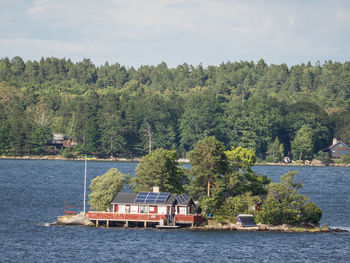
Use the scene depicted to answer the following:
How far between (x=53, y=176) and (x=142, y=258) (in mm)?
88180

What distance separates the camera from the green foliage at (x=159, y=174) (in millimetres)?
83375

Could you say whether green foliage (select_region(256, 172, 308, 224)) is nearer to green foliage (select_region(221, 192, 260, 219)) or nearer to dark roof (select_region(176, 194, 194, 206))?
green foliage (select_region(221, 192, 260, 219))

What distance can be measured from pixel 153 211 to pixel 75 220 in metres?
9.74

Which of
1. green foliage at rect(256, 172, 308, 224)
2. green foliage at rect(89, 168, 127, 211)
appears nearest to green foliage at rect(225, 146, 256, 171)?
green foliage at rect(256, 172, 308, 224)

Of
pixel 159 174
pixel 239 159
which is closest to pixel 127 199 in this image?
pixel 159 174

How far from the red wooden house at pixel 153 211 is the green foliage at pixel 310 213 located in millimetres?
12519

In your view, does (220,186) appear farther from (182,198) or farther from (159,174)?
(159,174)

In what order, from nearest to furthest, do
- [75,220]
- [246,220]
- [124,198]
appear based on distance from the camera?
[246,220]
[124,198]
[75,220]

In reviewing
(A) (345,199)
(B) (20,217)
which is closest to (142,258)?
(B) (20,217)

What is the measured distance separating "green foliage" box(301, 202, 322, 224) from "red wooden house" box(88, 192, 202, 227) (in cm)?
1252

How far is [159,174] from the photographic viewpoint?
275 feet

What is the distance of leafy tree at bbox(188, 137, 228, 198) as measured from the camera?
269 ft

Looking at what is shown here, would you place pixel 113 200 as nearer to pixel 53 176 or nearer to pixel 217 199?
pixel 217 199

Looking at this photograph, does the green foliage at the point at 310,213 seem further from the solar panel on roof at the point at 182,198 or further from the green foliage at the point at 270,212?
the solar panel on roof at the point at 182,198
